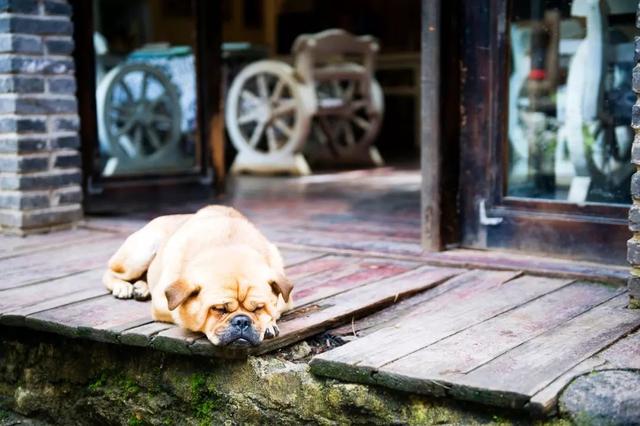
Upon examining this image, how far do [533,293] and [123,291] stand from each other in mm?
1464

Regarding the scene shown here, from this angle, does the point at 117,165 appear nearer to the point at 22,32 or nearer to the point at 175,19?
the point at 22,32

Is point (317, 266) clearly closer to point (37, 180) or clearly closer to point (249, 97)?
point (37, 180)

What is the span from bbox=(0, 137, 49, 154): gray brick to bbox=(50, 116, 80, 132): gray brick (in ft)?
0.33

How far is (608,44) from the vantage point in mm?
3875

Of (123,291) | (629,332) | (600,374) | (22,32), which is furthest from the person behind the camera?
(22,32)

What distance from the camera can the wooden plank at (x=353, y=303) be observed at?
2740 millimetres

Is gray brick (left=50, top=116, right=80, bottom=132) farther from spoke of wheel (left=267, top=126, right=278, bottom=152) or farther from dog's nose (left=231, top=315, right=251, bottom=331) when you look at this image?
spoke of wheel (left=267, top=126, right=278, bottom=152)

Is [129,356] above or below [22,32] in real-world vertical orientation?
below

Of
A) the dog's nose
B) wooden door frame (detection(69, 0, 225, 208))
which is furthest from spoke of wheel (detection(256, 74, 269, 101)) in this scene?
the dog's nose

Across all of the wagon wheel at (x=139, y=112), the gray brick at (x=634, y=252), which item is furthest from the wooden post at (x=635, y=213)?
the wagon wheel at (x=139, y=112)

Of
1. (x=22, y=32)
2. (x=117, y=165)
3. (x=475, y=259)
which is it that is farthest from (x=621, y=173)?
(x=117, y=165)

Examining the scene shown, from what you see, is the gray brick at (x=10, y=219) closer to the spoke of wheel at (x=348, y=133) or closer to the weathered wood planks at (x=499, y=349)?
the weathered wood planks at (x=499, y=349)

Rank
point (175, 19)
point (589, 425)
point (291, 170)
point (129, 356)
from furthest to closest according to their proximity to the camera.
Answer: point (175, 19), point (291, 170), point (129, 356), point (589, 425)

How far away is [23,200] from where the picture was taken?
176 inches
